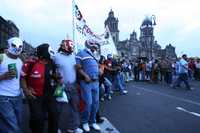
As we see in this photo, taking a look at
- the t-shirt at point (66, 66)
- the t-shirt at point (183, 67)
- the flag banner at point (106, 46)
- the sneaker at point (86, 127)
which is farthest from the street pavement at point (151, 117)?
the t-shirt at point (183, 67)

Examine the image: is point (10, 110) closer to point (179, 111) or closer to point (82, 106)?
point (82, 106)

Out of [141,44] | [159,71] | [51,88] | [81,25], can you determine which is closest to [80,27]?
[81,25]

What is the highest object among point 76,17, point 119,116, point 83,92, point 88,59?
point 76,17

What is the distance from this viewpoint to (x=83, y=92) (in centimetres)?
826

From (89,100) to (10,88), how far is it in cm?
255

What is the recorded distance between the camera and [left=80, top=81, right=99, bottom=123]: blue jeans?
823cm

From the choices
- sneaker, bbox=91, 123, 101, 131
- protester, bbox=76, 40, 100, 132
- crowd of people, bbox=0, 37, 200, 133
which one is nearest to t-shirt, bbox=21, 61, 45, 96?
crowd of people, bbox=0, 37, 200, 133

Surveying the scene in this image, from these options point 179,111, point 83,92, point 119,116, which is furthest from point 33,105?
point 179,111

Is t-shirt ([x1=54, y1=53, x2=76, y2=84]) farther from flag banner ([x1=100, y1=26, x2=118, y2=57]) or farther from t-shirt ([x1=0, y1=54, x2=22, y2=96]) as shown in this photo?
flag banner ([x1=100, y1=26, x2=118, y2=57])

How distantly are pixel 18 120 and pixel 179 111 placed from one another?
20.8 feet

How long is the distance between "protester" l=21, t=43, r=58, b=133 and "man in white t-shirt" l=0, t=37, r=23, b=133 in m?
0.40

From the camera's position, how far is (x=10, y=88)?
5.91m

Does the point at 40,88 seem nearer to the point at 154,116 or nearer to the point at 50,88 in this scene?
the point at 50,88

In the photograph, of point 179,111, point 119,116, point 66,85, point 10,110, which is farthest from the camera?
point 179,111
